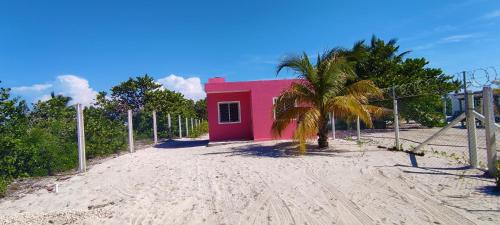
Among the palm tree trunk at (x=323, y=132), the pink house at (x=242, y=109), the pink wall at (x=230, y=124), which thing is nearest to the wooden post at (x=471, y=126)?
the palm tree trunk at (x=323, y=132)

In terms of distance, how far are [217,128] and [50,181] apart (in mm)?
9013

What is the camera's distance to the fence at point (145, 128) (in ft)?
36.8

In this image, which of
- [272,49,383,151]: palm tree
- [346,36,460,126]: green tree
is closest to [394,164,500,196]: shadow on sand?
[272,49,383,151]: palm tree

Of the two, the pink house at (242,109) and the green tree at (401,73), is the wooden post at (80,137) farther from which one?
the green tree at (401,73)

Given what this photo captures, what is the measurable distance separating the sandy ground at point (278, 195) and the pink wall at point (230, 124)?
772 cm

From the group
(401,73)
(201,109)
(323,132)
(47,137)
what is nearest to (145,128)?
(47,137)

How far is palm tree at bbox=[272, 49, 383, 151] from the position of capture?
1116 cm

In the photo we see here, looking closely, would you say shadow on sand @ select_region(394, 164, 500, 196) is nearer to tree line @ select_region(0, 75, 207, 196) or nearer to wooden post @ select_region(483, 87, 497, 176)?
wooden post @ select_region(483, 87, 497, 176)

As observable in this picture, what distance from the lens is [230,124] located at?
1758 centimetres

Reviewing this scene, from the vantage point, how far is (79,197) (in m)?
7.05

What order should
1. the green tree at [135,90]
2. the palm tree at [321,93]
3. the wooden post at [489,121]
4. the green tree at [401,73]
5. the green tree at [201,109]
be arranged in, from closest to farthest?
the wooden post at [489,121] < the palm tree at [321,93] < the green tree at [401,73] < the green tree at [135,90] < the green tree at [201,109]

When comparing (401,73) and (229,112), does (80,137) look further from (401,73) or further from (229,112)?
(401,73)

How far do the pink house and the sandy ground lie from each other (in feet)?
21.3

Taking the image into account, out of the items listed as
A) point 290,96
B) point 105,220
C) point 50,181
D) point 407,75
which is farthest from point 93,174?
point 407,75
